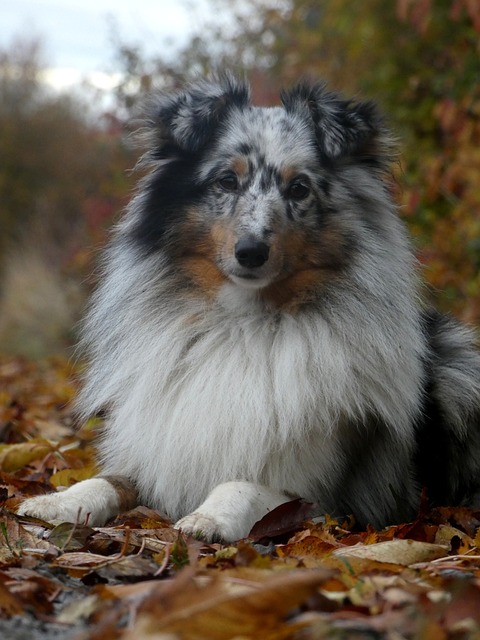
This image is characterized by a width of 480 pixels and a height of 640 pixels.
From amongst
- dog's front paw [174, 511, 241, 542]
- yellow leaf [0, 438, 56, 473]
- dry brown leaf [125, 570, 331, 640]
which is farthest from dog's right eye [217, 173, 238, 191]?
dry brown leaf [125, 570, 331, 640]

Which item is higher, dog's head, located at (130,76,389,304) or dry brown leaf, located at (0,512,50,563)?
dog's head, located at (130,76,389,304)

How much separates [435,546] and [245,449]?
0.97 meters

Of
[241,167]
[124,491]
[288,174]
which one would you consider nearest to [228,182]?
[241,167]

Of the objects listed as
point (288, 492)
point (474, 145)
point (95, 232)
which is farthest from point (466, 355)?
point (95, 232)

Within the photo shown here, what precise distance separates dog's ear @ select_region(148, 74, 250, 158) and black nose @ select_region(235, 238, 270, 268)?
660 millimetres

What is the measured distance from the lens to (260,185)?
390 centimetres

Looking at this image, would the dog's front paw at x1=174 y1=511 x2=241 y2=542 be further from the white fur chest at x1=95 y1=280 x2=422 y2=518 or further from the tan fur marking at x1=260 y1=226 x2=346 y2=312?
the tan fur marking at x1=260 y1=226 x2=346 y2=312

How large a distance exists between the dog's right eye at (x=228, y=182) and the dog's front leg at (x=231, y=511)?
1263mm

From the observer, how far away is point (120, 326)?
13.5 feet

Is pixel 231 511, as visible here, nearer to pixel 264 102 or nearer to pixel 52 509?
pixel 52 509

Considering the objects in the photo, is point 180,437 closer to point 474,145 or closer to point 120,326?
point 120,326

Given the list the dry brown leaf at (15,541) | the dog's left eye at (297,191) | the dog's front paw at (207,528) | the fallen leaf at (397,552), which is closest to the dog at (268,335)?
the dog's left eye at (297,191)

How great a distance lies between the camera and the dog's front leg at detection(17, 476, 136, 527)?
3.43 m

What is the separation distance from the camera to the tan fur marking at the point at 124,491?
12.3 feet
